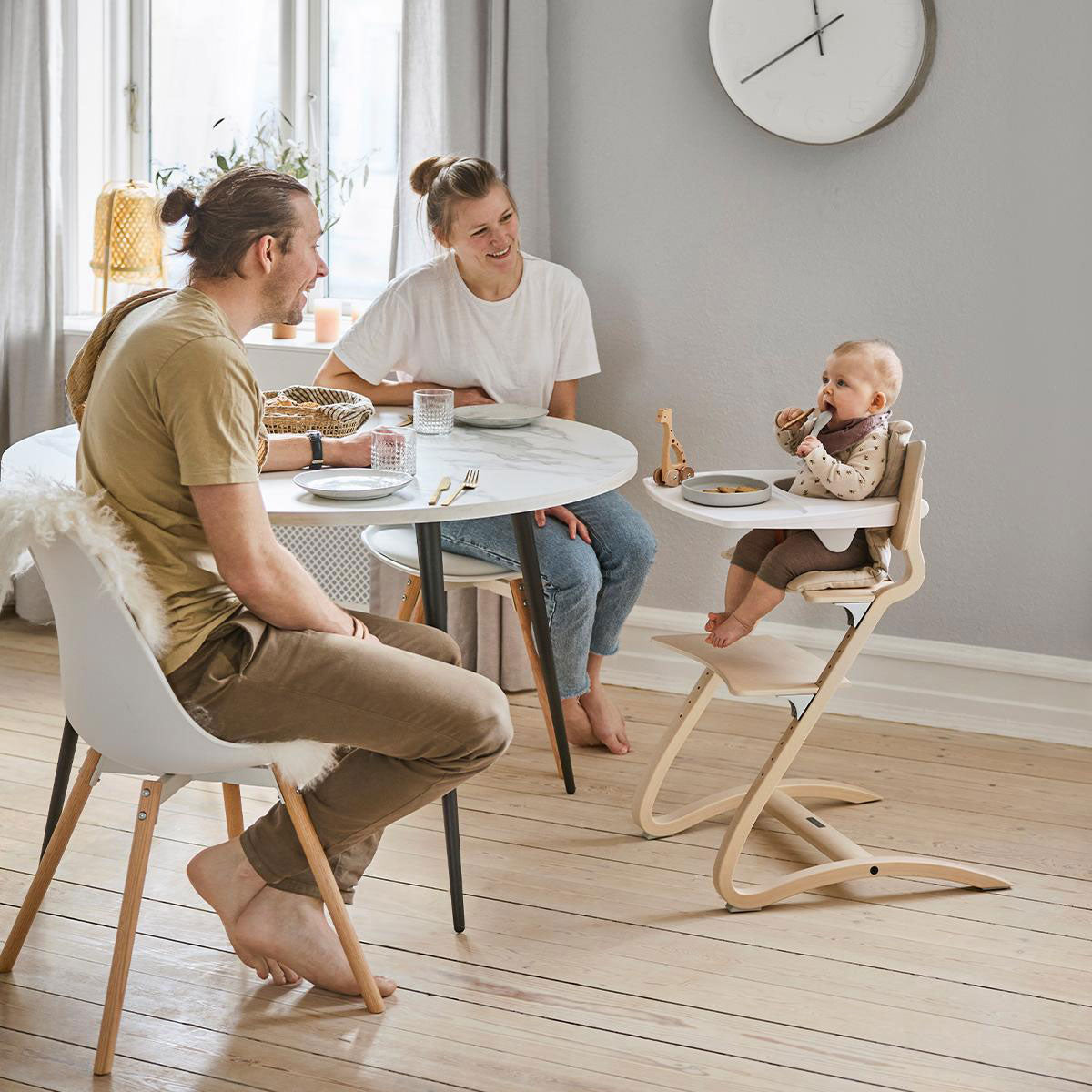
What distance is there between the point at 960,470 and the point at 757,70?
3.37 feet

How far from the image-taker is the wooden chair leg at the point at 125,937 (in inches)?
70.4

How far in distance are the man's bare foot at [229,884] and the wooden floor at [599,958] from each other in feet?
0.34

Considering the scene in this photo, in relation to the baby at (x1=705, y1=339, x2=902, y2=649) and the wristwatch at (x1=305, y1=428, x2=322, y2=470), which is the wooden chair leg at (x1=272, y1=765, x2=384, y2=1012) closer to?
the wristwatch at (x1=305, y1=428, x2=322, y2=470)

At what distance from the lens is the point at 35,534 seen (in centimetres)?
160

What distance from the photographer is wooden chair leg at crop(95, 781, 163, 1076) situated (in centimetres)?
179

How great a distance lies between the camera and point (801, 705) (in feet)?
7.41

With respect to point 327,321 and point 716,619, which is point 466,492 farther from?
point 327,321

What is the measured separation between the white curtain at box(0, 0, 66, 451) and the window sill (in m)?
0.09

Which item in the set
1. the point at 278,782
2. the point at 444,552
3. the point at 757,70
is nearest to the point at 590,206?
the point at 757,70

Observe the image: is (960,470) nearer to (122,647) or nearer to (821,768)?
(821,768)

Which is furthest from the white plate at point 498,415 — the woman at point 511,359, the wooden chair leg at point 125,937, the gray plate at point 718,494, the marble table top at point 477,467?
the wooden chair leg at point 125,937

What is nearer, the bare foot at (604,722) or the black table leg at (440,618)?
the black table leg at (440,618)

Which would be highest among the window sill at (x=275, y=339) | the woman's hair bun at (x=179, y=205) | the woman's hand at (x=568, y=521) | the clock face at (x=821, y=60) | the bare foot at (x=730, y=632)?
the clock face at (x=821, y=60)

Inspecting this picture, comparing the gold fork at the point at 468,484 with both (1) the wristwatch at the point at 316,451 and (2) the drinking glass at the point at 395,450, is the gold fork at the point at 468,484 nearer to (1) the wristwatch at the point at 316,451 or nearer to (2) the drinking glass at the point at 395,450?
(2) the drinking glass at the point at 395,450
